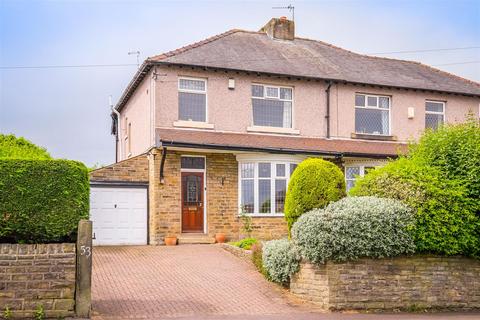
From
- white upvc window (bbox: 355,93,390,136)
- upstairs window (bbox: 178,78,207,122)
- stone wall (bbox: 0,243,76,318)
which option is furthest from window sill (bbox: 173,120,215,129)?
stone wall (bbox: 0,243,76,318)

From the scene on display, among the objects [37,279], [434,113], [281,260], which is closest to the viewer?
[37,279]

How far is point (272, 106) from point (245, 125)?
1.40 meters

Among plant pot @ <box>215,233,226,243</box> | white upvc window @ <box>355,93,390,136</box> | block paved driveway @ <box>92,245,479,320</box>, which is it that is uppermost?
white upvc window @ <box>355,93,390,136</box>

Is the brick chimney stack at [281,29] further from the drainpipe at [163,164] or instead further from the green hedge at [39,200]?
the green hedge at [39,200]

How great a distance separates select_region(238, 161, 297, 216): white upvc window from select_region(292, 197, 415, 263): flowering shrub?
343 inches

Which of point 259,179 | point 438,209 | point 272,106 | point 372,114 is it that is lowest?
point 438,209

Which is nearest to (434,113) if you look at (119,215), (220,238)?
(220,238)

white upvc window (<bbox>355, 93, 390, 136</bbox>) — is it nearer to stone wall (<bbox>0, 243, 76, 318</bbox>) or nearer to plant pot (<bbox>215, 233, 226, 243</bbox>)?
plant pot (<bbox>215, 233, 226, 243</bbox>)

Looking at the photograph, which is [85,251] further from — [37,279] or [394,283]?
[394,283]

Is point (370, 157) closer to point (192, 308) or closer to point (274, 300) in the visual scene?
point (274, 300)

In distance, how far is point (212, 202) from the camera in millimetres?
22359

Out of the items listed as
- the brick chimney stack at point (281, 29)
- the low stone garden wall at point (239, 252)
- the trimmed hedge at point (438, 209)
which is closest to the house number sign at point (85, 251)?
the trimmed hedge at point (438, 209)

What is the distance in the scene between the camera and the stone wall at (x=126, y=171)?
70.7 ft

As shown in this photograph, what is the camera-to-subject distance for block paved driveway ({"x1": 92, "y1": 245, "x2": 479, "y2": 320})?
12.4 metres
